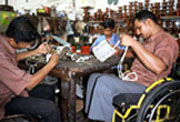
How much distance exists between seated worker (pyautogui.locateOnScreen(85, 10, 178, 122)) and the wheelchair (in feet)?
0.31

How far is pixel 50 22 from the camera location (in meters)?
3.40

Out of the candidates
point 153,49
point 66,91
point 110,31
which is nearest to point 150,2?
point 110,31

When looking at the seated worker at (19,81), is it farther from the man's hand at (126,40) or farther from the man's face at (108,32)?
the man's face at (108,32)

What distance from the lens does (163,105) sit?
1.27 meters

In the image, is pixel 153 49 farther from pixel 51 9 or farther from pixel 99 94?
pixel 51 9

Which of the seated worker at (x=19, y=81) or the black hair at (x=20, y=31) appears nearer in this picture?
the seated worker at (x=19, y=81)

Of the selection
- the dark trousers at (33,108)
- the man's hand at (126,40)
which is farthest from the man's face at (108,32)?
the dark trousers at (33,108)

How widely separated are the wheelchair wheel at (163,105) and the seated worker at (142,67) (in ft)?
0.54

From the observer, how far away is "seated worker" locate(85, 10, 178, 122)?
1.29 metres

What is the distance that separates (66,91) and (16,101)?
385 mm

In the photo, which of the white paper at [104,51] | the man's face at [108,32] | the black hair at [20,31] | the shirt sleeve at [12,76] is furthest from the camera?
the man's face at [108,32]

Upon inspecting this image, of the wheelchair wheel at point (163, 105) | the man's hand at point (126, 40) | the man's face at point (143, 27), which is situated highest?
the man's face at point (143, 27)

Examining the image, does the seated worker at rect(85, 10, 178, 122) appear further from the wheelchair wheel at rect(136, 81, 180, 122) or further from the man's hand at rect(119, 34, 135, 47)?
the wheelchair wheel at rect(136, 81, 180, 122)

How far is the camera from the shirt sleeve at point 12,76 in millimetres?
1090
